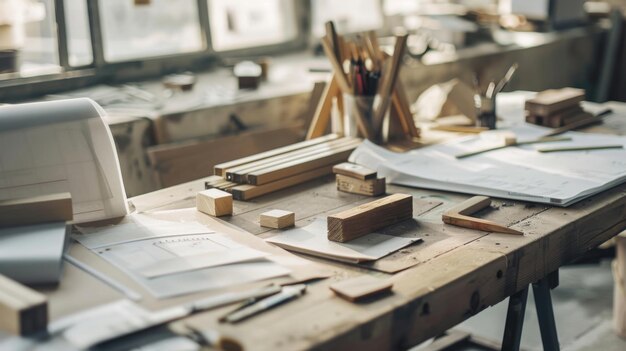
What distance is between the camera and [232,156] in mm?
2627

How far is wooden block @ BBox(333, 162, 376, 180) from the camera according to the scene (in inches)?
69.3

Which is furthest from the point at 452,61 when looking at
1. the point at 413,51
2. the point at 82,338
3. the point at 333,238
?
the point at 82,338

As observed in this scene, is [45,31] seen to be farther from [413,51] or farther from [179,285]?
[179,285]

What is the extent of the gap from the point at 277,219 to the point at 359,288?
1.25 ft

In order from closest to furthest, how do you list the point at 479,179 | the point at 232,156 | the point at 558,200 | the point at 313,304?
the point at 313,304, the point at 558,200, the point at 479,179, the point at 232,156

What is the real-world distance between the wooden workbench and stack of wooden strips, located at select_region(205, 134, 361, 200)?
0.11ft

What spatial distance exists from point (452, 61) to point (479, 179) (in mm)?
2005

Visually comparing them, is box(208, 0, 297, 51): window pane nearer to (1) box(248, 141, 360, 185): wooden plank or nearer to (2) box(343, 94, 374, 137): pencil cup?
(2) box(343, 94, 374, 137): pencil cup

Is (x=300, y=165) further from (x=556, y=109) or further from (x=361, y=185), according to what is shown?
(x=556, y=109)

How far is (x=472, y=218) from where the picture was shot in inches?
60.6

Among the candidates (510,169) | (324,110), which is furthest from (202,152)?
(510,169)

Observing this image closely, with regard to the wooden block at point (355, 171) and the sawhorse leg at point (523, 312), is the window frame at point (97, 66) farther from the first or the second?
the sawhorse leg at point (523, 312)

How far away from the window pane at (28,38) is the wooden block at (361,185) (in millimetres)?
1609

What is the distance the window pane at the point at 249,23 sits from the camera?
3582 millimetres
